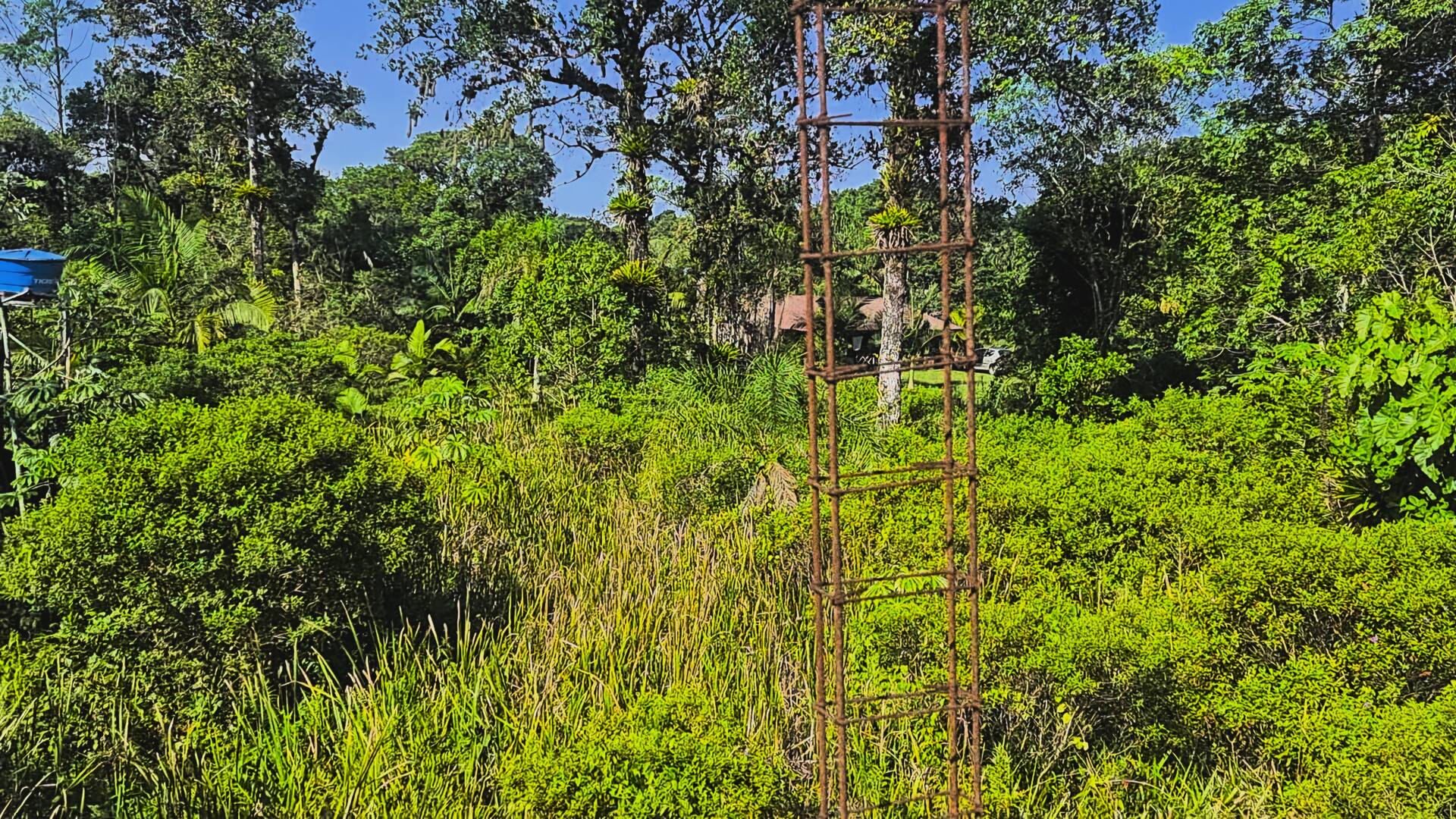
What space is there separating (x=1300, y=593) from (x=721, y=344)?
6.92 meters

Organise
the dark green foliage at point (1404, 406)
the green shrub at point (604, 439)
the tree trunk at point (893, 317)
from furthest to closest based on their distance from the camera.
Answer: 1. the tree trunk at point (893, 317)
2. the green shrub at point (604, 439)
3. the dark green foliage at point (1404, 406)

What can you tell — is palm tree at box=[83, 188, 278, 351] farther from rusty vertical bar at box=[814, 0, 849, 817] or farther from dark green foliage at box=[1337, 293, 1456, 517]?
dark green foliage at box=[1337, 293, 1456, 517]

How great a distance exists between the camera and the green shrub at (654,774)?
2100mm

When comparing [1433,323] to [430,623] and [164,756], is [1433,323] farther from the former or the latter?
[164,756]

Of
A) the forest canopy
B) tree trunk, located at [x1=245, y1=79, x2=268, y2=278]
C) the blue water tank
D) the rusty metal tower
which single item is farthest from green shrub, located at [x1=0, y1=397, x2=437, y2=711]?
tree trunk, located at [x1=245, y1=79, x2=268, y2=278]

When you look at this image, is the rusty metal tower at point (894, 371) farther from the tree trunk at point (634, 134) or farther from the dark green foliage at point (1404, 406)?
the tree trunk at point (634, 134)

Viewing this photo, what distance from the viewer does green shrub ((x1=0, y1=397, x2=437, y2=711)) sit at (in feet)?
9.73

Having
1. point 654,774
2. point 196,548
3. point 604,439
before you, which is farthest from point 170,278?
point 654,774

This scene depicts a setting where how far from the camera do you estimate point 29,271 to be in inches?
144

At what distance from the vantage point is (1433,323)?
3.86 m

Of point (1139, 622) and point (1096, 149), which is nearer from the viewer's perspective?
point (1139, 622)

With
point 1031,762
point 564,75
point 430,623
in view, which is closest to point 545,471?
point 430,623

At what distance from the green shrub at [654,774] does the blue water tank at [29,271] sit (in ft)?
9.52

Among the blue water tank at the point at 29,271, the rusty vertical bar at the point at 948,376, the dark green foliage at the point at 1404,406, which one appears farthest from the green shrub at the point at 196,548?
the dark green foliage at the point at 1404,406
